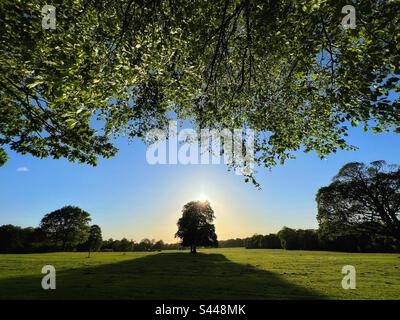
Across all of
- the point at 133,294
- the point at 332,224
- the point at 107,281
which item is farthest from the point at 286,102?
the point at 332,224

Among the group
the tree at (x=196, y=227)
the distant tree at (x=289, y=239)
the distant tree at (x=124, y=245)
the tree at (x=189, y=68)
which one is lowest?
the distant tree at (x=124, y=245)

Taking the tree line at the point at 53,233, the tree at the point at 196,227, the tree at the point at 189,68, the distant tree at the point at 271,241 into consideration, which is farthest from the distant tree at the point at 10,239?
the tree at the point at 189,68

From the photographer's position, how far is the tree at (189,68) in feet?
30.1

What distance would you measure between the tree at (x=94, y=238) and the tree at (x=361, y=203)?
9703 centimetres

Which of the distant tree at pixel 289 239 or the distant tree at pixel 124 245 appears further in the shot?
the distant tree at pixel 124 245

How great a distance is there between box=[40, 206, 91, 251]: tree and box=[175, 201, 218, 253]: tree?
49807mm

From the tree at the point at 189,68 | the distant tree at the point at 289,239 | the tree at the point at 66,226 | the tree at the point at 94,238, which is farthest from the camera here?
the tree at the point at 94,238

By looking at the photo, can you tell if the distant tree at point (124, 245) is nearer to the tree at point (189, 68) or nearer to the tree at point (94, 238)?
the tree at point (94, 238)

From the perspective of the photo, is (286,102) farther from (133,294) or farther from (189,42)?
(133,294)

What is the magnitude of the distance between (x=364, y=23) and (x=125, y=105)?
10549mm

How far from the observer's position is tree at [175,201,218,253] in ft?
270

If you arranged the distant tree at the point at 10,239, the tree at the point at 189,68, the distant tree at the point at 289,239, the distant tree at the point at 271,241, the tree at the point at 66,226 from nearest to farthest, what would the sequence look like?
the tree at the point at 189,68 < the distant tree at the point at 289,239 < the distant tree at the point at 10,239 < the tree at the point at 66,226 < the distant tree at the point at 271,241

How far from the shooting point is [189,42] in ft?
42.8

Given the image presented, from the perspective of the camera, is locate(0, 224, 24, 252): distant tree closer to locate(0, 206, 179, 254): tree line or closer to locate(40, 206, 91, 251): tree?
locate(0, 206, 179, 254): tree line
